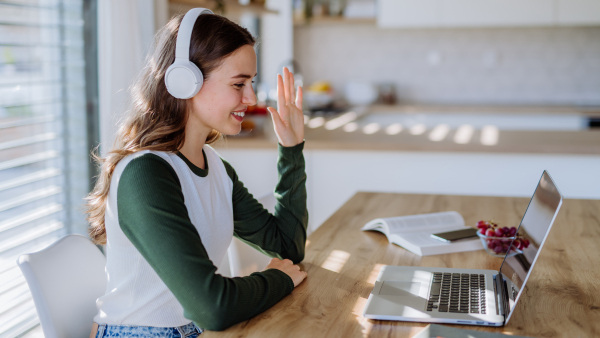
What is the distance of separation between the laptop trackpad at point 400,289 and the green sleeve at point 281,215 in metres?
0.28

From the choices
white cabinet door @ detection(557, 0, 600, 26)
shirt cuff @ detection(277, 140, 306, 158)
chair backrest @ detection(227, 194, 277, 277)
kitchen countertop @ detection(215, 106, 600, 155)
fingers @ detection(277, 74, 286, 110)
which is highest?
white cabinet door @ detection(557, 0, 600, 26)

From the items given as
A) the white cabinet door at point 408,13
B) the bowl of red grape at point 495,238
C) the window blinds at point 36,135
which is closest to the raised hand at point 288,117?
the bowl of red grape at point 495,238

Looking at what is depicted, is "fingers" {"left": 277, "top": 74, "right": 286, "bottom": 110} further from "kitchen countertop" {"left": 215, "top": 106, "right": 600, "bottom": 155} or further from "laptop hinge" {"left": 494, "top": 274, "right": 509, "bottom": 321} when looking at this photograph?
"kitchen countertop" {"left": 215, "top": 106, "right": 600, "bottom": 155}

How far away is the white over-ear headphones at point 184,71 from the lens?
119 cm

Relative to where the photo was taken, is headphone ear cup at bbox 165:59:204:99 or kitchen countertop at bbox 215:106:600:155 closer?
headphone ear cup at bbox 165:59:204:99

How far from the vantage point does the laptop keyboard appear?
1074 mm

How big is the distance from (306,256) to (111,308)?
0.50m

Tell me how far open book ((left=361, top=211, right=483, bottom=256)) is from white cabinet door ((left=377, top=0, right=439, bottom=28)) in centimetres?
338

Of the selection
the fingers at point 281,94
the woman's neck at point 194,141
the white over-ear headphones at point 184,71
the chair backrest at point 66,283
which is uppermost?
the white over-ear headphones at point 184,71

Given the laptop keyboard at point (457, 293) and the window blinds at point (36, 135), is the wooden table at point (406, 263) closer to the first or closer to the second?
the laptop keyboard at point (457, 293)

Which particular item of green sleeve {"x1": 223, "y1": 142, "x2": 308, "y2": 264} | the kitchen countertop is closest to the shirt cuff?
green sleeve {"x1": 223, "y1": 142, "x2": 308, "y2": 264}

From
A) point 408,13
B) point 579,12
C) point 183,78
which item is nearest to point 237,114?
point 183,78

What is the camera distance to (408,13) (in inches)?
189

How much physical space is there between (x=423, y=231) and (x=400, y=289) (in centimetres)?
49
